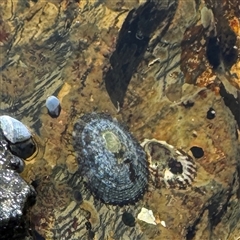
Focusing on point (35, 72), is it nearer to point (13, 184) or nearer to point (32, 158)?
point (32, 158)

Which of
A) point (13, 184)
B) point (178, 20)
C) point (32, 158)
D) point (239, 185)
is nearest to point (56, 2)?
point (178, 20)

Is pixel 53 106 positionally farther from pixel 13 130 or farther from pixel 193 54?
pixel 193 54

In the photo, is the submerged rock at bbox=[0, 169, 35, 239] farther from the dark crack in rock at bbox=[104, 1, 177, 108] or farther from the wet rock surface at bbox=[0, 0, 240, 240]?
the dark crack in rock at bbox=[104, 1, 177, 108]

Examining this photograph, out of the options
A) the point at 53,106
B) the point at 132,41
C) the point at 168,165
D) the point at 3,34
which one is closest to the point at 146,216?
the point at 168,165

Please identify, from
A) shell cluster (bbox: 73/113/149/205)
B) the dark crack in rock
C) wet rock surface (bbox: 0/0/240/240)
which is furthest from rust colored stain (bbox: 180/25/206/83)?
shell cluster (bbox: 73/113/149/205)

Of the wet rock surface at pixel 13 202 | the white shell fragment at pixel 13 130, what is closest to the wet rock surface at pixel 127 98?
the white shell fragment at pixel 13 130

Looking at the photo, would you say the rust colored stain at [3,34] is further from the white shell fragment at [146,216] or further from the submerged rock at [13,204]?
the white shell fragment at [146,216]
